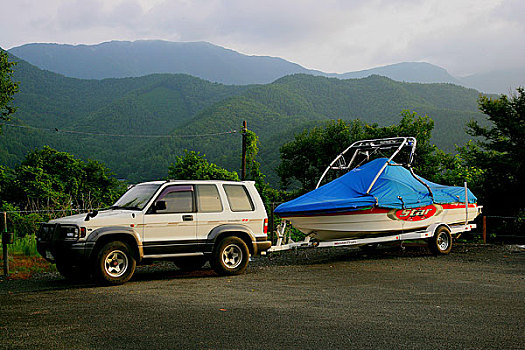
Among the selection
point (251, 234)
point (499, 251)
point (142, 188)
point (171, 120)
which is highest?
point (171, 120)

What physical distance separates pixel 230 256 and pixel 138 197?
248cm

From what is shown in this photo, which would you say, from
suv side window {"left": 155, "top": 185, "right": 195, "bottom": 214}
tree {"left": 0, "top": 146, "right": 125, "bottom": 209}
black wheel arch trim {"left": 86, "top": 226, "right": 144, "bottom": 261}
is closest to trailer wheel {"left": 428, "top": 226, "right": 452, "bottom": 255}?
suv side window {"left": 155, "top": 185, "right": 195, "bottom": 214}

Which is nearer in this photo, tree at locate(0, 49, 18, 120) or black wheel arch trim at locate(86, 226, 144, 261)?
black wheel arch trim at locate(86, 226, 144, 261)

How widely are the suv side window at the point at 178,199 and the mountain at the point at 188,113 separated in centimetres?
6342

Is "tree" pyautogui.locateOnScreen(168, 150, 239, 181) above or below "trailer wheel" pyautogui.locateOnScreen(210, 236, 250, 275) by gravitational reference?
above

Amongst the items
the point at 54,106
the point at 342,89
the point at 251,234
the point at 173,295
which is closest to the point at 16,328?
the point at 173,295

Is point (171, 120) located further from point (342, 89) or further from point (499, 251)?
point (499, 251)

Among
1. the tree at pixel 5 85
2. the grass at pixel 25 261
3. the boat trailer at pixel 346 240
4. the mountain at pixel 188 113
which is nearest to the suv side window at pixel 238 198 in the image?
the boat trailer at pixel 346 240

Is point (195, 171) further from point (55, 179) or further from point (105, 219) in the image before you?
point (105, 219)

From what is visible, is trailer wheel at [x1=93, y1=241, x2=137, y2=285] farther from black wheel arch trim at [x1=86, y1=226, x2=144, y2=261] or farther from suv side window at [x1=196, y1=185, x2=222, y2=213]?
suv side window at [x1=196, y1=185, x2=222, y2=213]

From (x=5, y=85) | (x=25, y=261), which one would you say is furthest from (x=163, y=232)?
(x=5, y=85)

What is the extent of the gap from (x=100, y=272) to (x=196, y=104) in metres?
143

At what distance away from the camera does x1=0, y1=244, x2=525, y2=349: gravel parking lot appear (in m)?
6.37

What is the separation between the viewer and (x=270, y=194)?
5031 cm
